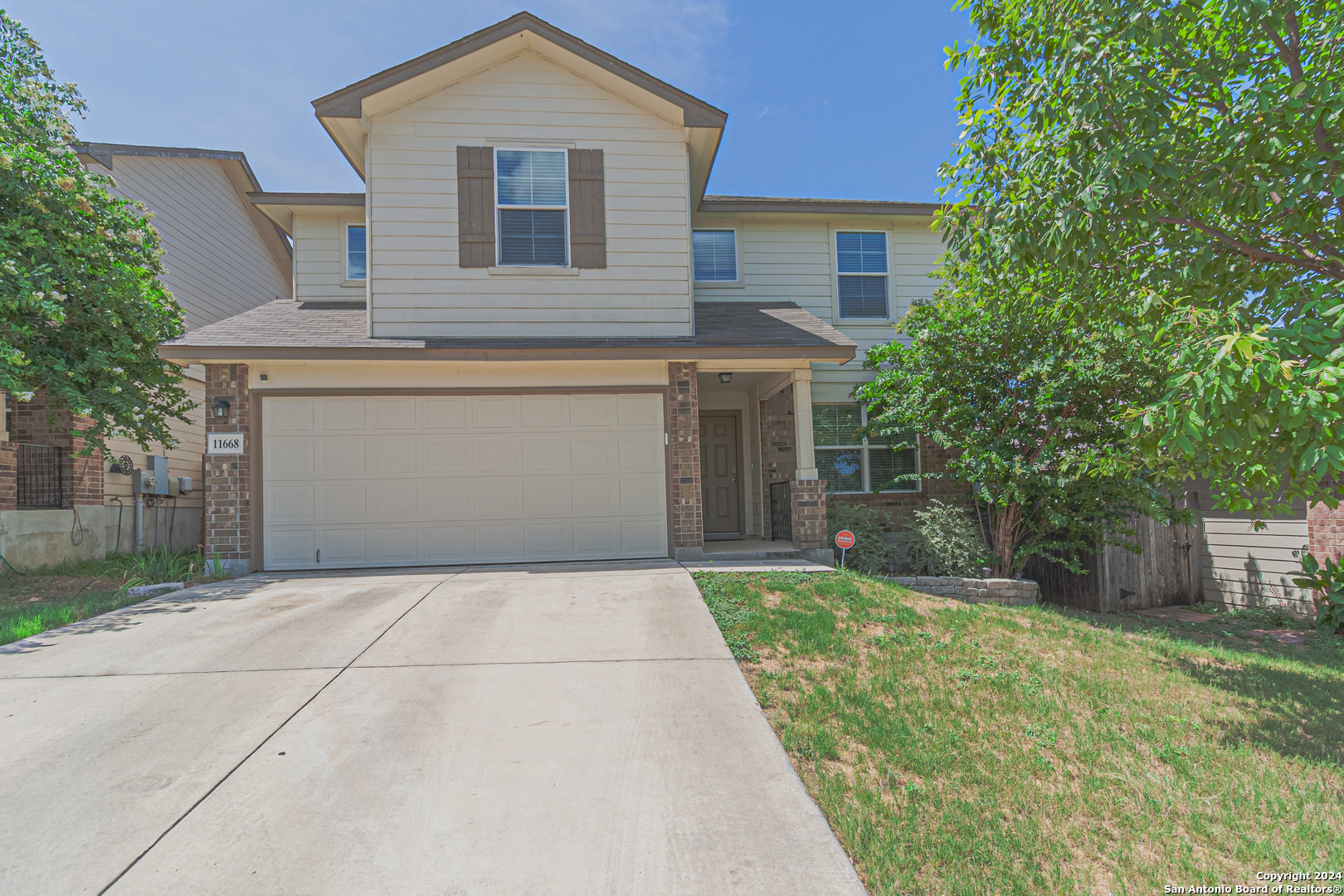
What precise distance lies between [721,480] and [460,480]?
15.3ft

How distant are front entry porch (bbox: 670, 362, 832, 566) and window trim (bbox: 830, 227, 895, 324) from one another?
6.48 ft

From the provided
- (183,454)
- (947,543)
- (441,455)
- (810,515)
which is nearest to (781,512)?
(810,515)

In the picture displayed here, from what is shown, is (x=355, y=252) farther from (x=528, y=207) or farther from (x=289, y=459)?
(x=289, y=459)

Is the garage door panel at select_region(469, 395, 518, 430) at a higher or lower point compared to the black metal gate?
higher

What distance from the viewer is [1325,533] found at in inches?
344

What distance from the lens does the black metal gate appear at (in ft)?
32.4

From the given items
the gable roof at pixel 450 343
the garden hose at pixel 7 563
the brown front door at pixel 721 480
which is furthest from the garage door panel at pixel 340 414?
the brown front door at pixel 721 480

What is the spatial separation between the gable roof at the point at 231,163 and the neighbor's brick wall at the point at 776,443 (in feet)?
28.4

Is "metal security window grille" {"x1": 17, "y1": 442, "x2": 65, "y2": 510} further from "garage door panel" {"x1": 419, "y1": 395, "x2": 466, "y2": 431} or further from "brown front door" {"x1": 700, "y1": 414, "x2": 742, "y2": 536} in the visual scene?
"brown front door" {"x1": 700, "y1": 414, "x2": 742, "y2": 536}

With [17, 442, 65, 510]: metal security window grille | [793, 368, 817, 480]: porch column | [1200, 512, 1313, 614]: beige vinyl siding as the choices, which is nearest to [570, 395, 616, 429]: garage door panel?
[793, 368, 817, 480]: porch column

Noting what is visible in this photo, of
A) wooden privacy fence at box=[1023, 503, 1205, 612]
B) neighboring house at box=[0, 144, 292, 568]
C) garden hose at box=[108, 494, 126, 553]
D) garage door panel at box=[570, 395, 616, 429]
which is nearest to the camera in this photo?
garage door panel at box=[570, 395, 616, 429]

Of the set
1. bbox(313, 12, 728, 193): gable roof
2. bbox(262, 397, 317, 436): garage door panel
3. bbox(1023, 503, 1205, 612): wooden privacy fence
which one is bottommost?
bbox(1023, 503, 1205, 612): wooden privacy fence

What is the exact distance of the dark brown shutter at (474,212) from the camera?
9.30 meters

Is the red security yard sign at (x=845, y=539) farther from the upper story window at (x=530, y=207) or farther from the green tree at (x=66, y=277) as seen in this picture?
the green tree at (x=66, y=277)
